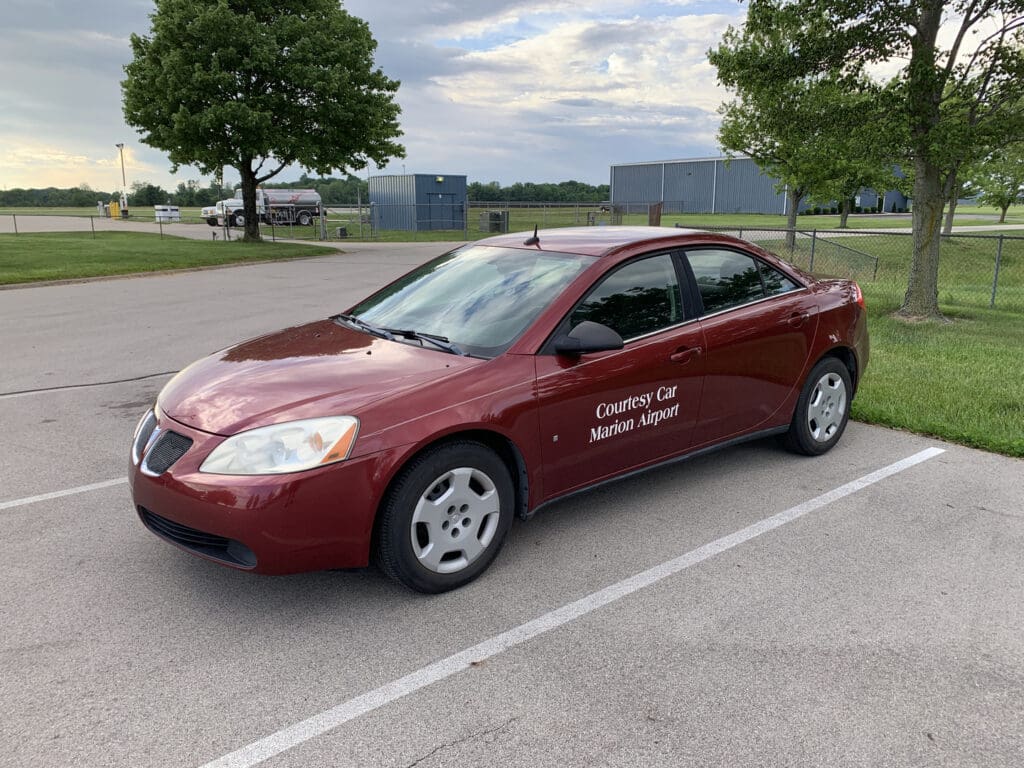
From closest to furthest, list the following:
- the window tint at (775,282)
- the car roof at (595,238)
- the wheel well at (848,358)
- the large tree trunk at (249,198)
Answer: the car roof at (595,238)
the window tint at (775,282)
the wheel well at (848,358)
the large tree trunk at (249,198)

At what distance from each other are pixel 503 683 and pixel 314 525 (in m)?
0.96

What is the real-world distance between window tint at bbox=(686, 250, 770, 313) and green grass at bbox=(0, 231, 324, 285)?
52.2ft

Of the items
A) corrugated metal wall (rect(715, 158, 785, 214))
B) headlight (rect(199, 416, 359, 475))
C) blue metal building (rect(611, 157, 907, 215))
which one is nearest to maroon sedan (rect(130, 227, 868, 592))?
headlight (rect(199, 416, 359, 475))

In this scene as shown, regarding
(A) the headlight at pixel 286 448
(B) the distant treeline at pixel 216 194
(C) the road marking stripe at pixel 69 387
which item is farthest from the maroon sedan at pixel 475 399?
(B) the distant treeline at pixel 216 194

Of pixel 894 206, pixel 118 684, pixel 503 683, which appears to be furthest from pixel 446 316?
pixel 894 206

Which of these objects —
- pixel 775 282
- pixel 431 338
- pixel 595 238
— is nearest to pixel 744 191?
pixel 775 282

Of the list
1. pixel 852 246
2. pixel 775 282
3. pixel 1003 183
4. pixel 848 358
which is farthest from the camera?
pixel 1003 183

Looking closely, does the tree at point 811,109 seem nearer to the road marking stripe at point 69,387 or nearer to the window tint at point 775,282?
the window tint at point 775,282

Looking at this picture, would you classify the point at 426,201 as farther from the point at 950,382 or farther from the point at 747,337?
the point at 747,337

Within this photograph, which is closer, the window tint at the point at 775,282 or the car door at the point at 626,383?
the car door at the point at 626,383

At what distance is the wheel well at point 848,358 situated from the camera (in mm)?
5353

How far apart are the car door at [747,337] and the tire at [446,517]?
151cm

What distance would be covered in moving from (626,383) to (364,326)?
5.05ft

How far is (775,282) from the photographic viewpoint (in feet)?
16.5
